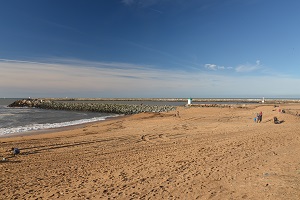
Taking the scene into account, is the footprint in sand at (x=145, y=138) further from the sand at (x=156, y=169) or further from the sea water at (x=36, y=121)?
the sea water at (x=36, y=121)

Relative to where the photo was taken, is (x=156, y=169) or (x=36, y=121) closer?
(x=156, y=169)

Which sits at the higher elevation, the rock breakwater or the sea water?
the rock breakwater

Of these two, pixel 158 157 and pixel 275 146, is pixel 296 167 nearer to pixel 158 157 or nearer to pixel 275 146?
pixel 275 146

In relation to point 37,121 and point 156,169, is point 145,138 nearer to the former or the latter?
point 156,169

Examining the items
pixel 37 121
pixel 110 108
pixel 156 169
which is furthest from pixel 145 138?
pixel 110 108

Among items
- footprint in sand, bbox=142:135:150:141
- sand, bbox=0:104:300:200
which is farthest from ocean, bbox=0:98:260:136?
footprint in sand, bbox=142:135:150:141

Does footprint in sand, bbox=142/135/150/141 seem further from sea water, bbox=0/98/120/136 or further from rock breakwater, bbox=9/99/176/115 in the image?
rock breakwater, bbox=9/99/176/115

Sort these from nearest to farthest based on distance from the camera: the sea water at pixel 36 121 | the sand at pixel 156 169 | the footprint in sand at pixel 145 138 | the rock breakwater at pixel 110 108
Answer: the sand at pixel 156 169
the footprint in sand at pixel 145 138
the sea water at pixel 36 121
the rock breakwater at pixel 110 108

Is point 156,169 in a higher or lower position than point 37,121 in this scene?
higher

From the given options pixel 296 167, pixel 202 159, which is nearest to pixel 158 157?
pixel 202 159

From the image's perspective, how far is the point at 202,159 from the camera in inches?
377

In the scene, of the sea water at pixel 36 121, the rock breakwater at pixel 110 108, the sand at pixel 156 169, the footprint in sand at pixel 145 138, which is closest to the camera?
the sand at pixel 156 169

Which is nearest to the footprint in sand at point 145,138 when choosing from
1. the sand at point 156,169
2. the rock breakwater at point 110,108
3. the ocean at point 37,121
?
the sand at point 156,169

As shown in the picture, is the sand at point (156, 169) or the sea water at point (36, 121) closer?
the sand at point (156, 169)
